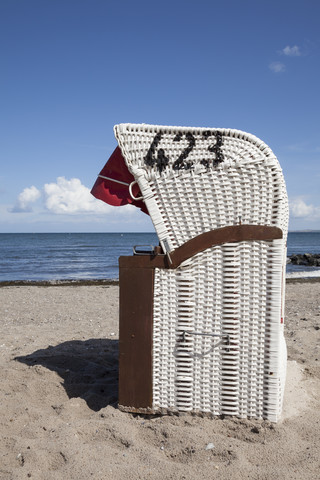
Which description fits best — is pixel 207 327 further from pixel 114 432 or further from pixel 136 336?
pixel 114 432

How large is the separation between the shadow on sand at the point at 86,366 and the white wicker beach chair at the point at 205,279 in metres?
0.68

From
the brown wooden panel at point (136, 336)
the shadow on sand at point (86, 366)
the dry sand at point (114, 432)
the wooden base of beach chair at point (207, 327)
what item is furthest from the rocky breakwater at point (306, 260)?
the brown wooden panel at point (136, 336)

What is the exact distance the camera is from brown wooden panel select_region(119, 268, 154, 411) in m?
3.36

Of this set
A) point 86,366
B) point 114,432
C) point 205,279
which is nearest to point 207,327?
point 205,279

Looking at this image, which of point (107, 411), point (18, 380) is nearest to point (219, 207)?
point (107, 411)

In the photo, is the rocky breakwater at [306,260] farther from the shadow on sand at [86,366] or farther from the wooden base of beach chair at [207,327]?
the wooden base of beach chair at [207,327]

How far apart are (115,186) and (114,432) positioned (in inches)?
79.5

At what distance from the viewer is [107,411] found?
135 inches

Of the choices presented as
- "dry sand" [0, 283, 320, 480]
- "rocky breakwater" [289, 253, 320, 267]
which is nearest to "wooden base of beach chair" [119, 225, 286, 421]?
"dry sand" [0, 283, 320, 480]

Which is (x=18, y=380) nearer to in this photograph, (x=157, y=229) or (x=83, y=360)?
(x=83, y=360)

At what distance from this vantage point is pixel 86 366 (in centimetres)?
491

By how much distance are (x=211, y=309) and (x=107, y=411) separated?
1.24 meters

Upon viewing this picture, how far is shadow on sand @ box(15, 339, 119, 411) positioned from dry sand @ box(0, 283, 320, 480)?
0.04ft

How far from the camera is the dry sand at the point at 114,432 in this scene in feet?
8.69
